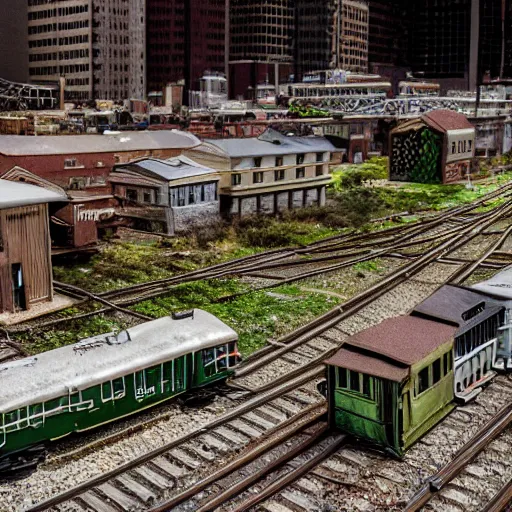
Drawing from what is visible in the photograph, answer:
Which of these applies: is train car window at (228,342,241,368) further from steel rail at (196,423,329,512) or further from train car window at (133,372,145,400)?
steel rail at (196,423,329,512)

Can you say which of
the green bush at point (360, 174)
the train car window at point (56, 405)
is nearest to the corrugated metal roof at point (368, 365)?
the train car window at point (56, 405)

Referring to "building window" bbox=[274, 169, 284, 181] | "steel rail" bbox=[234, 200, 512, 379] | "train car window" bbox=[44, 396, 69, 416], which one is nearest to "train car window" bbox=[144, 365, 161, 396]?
"train car window" bbox=[44, 396, 69, 416]

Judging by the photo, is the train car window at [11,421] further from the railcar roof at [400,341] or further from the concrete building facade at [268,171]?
the concrete building facade at [268,171]

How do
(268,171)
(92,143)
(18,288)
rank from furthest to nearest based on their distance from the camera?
(268,171)
(92,143)
(18,288)

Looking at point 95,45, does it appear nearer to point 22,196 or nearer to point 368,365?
point 22,196

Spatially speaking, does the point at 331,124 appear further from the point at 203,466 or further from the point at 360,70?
the point at 360,70

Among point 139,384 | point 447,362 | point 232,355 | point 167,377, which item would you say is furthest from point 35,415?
point 447,362
